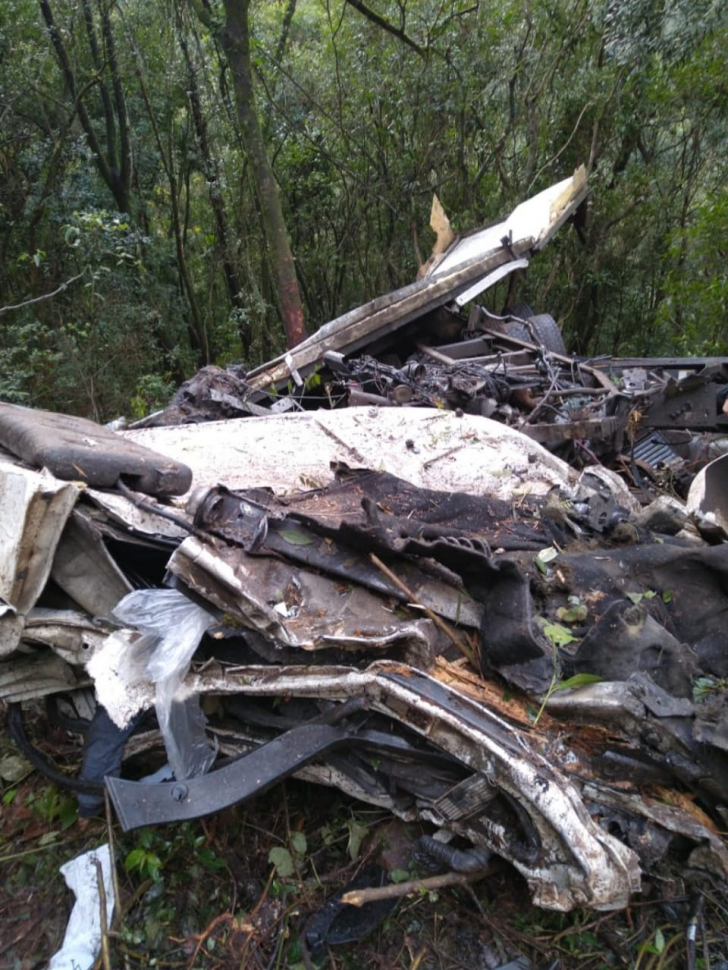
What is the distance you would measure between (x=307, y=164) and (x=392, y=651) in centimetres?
1039

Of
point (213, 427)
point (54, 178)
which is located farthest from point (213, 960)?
point (54, 178)

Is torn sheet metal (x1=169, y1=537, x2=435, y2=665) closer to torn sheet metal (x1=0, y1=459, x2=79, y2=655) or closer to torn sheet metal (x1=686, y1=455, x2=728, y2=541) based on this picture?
torn sheet metal (x1=0, y1=459, x2=79, y2=655)

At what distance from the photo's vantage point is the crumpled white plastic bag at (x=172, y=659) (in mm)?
1906

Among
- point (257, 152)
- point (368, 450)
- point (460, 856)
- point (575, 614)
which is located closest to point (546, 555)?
point (575, 614)

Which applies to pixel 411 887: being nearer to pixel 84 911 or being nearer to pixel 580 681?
pixel 580 681

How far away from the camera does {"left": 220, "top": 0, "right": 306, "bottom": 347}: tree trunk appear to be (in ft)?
21.8

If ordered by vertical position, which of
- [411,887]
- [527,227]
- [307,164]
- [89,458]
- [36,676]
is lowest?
[411,887]

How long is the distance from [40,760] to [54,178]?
29.6 feet

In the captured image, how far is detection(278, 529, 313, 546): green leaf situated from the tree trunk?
5.48 m

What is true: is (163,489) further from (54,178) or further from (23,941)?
(54,178)

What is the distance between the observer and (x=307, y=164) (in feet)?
34.5

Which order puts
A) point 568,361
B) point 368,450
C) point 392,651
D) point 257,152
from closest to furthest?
point 392,651 < point 368,450 < point 568,361 < point 257,152

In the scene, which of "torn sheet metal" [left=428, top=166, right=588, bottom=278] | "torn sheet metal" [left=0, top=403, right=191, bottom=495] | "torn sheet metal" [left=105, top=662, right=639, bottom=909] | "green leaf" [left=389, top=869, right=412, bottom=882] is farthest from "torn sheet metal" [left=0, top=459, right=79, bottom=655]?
"torn sheet metal" [left=428, top=166, right=588, bottom=278]

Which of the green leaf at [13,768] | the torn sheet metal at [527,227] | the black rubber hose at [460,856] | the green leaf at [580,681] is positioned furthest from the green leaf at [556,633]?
the torn sheet metal at [527,227]
